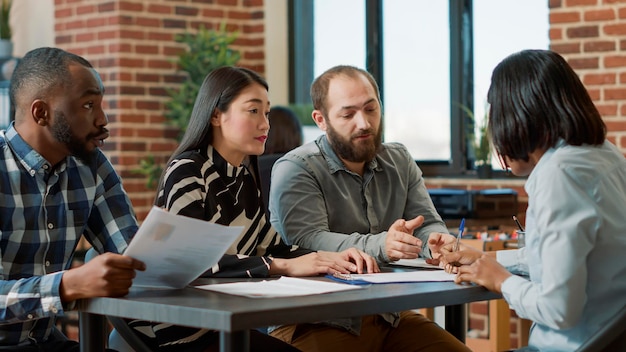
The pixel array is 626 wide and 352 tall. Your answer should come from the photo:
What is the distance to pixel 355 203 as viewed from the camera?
296 centimetres

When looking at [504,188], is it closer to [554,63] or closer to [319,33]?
[319,33]

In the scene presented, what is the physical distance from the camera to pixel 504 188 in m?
4.90

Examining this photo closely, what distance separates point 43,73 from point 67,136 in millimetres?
162

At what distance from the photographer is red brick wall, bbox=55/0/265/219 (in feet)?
18.6

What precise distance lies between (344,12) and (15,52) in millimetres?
2076

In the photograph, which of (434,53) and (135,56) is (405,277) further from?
(135,56)

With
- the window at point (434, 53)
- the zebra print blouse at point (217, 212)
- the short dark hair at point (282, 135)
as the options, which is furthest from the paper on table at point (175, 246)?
the window at point (434, 53)

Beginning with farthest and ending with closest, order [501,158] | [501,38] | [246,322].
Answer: [501,38] < [501,158] < [246,322]

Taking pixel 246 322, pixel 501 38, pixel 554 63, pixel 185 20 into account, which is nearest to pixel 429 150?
pixel 501 38

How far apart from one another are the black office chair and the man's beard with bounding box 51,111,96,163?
1212mm

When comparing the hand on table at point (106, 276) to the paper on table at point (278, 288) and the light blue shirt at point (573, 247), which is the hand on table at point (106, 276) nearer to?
the paper on table at point (278, 288)

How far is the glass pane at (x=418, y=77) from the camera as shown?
5543 mm

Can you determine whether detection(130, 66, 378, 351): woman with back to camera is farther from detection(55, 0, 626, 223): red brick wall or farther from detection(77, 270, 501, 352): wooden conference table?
detection(55, 0, 626, 223): red brick wall

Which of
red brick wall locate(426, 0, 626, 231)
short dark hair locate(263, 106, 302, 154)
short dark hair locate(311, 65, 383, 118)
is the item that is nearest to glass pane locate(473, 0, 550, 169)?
red brick wall locate(426, 0, 626, 231)
